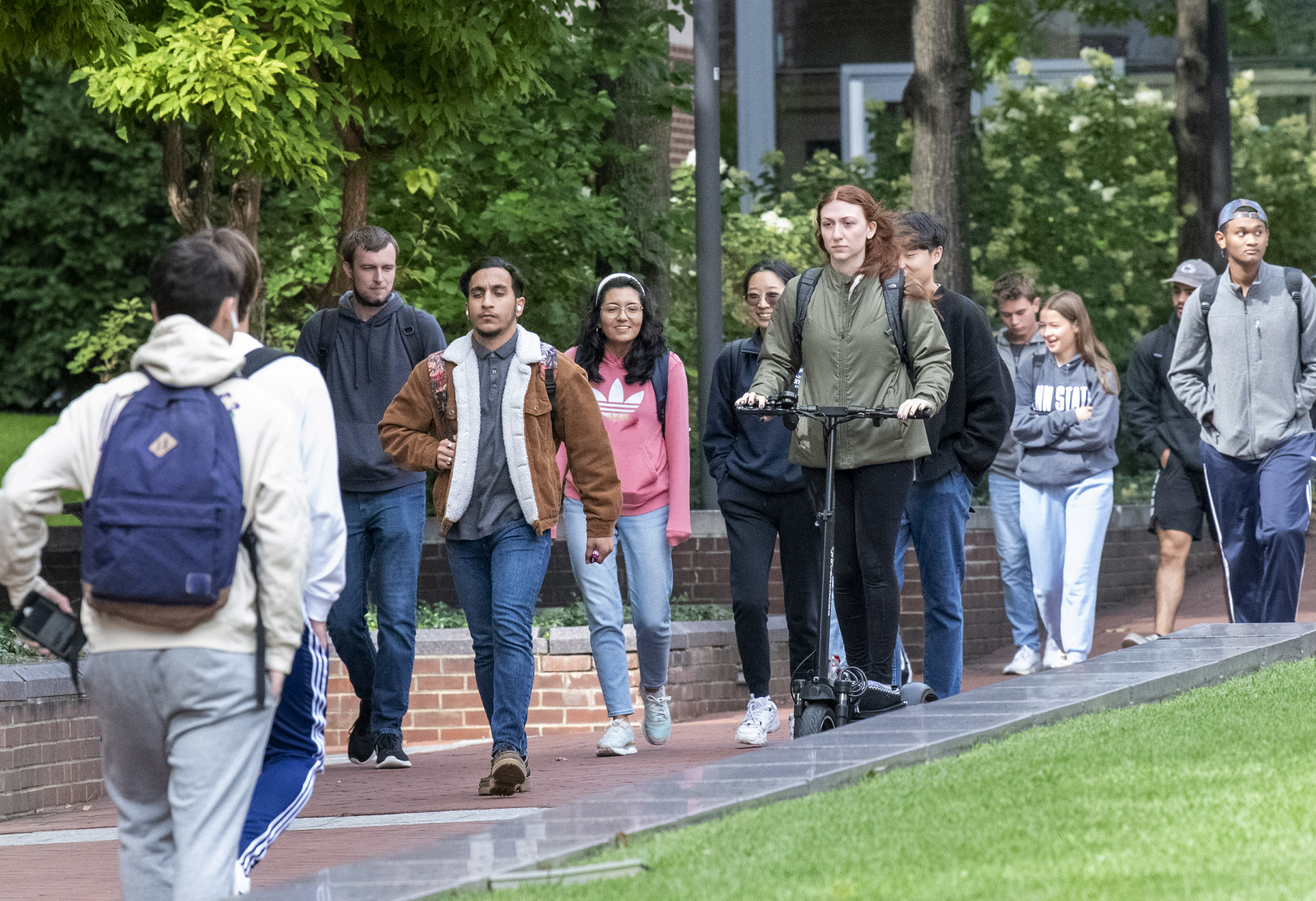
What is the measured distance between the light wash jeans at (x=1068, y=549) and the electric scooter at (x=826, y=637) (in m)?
3.82

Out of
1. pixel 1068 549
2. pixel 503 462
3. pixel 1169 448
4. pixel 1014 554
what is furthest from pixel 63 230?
pixel 503 462

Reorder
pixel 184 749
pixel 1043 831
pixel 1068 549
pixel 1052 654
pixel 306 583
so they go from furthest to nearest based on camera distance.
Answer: pixel 1052 654
pixel 1068 549
pixel 1043 831
pixel 306 583
pixel 184 749

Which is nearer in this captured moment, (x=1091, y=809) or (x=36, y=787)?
(x=1091, y=809)

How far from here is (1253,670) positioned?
7.74 metres

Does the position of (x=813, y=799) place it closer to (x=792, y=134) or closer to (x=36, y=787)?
(x=36, y=787)

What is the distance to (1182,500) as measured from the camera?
1068 centimetres

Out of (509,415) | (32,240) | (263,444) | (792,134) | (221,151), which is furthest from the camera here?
(32,240)

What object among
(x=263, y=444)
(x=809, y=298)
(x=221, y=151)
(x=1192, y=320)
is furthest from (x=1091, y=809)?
(x=221, y=151)

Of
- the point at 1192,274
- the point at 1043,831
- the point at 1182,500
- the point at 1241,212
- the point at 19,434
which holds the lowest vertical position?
the point at 19,434

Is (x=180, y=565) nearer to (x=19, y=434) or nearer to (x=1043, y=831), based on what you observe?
(x=1043, y=831)

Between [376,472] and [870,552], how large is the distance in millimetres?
2272

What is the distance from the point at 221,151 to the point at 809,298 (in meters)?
5.49

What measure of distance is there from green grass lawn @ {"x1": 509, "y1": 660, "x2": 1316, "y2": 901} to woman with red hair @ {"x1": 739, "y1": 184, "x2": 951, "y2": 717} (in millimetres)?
1260

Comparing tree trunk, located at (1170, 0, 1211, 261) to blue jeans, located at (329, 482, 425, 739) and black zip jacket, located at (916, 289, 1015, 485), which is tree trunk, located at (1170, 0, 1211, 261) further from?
blue jeans, located at (329, 482, 425, 739)
